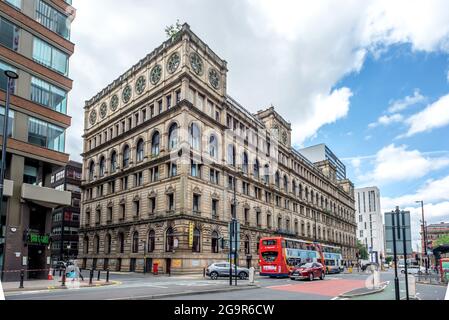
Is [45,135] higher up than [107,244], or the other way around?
[45,135]

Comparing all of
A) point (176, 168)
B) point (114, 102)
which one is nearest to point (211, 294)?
point (176, 168)

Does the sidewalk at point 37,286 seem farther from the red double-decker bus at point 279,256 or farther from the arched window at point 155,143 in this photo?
the arched window at point 155,143

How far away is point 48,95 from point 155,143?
24.2 m

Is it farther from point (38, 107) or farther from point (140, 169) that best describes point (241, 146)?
point (38, 107)

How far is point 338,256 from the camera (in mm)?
56719

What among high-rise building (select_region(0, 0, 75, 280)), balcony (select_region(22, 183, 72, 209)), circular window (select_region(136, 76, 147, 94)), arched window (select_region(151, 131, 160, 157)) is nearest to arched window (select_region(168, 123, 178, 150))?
arched window (select_region(151, 131, 160, 157))

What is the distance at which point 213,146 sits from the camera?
5606 centimetres

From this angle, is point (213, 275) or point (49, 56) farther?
point (213, 275)

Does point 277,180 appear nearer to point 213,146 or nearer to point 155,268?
point 213,146

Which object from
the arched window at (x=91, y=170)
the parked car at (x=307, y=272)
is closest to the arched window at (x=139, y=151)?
the arched window at (x=91, y=170)

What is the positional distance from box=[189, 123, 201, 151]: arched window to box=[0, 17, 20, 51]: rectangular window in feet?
82.6

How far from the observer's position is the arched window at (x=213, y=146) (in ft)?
179

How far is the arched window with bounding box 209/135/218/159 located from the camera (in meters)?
54.7
